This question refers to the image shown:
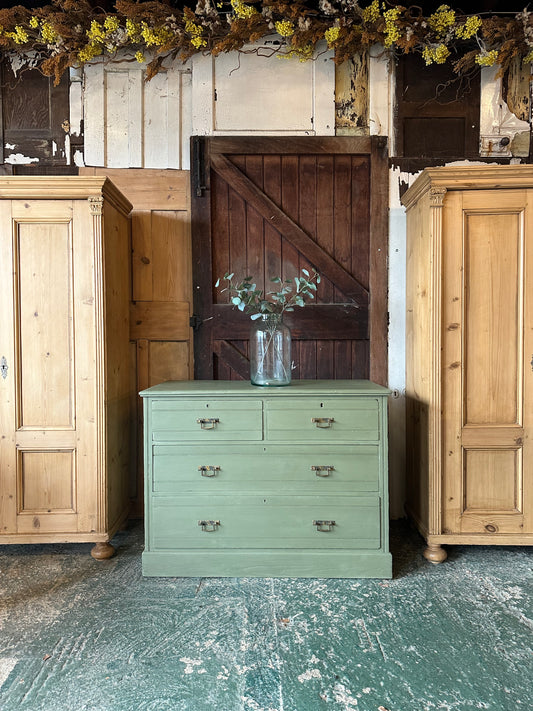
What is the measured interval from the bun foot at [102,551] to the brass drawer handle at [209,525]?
589 mm

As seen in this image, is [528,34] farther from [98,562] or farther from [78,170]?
[98,562]

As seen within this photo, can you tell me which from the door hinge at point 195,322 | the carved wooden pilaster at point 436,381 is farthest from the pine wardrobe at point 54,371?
the carved wooden pilaster at point 436,381

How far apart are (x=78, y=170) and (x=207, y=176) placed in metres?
0.81

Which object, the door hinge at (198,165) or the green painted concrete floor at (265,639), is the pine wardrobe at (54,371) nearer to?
the green painted concrete floor at (265,639)

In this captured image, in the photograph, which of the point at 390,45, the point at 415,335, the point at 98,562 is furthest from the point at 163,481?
the point at 390,45

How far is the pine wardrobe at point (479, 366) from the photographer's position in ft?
7.23

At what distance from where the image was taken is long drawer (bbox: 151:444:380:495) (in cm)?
214

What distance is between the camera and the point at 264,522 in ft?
7.04

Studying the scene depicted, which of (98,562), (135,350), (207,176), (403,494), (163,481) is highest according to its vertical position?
(207,176)

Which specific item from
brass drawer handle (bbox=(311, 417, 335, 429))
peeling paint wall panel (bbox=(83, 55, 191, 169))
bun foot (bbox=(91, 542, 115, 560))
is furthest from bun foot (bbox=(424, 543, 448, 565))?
peeling paint wall panel (bbox=(83, 55, 191, 169))

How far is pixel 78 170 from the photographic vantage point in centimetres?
271

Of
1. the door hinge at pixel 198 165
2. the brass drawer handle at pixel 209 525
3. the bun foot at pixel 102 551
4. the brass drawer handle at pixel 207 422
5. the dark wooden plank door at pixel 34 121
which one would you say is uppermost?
the dark wooden plank door at pixel 34 121

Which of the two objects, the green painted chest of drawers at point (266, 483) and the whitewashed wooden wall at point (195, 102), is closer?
the green painted chest of drawers at point (266, 483)

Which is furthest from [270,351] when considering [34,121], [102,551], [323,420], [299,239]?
[34,121]
